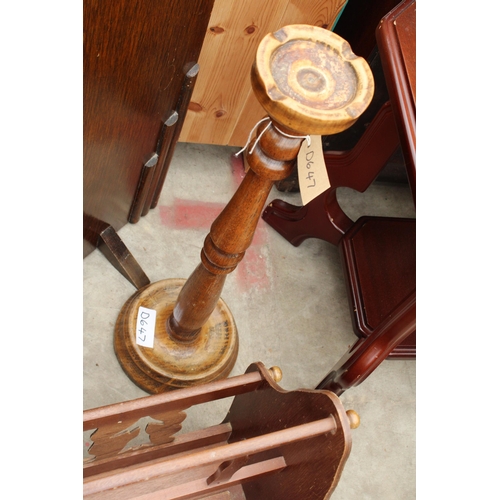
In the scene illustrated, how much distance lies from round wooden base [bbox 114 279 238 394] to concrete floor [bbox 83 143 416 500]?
52mm

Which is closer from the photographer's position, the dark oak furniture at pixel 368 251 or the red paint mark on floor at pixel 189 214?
the dark oak furniture at pixel 368 251

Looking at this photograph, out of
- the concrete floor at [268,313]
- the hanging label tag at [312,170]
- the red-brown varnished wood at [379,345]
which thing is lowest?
the concrete floor at [268,313]

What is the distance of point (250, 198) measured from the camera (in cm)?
111

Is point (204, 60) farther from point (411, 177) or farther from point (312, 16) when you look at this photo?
point (411, 177)

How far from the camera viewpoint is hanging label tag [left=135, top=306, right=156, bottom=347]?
1.58 m

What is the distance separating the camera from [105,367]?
1611 mm

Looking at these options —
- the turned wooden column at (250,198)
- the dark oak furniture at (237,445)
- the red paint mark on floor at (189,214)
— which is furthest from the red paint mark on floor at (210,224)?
the dark oak furniture at (237,445)

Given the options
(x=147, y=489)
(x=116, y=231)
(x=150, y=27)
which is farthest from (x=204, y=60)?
(x=147, y=489)

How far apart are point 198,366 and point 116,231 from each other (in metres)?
0.50

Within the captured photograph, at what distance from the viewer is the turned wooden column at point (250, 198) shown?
0.90 meters

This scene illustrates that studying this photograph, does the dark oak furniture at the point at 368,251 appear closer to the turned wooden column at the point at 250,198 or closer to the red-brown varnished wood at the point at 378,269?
the red-brown varnished wood at the point at 378,269

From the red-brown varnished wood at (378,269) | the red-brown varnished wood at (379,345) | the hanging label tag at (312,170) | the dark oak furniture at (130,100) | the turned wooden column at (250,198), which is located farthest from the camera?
the red-brown varnished wood at (378,269)

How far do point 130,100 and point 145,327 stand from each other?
22.7 inches

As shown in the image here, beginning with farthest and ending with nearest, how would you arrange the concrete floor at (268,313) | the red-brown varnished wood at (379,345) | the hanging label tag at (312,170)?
the concrete floor at (268,313)
the red-brown varnished wood at (379,345)
the hanging label tag at (312,170)
